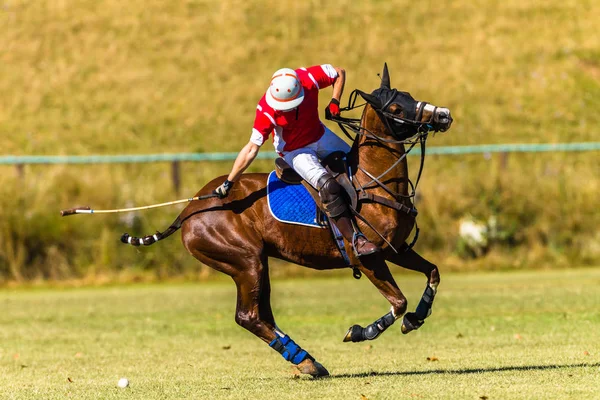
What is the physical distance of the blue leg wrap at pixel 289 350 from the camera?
1065cm

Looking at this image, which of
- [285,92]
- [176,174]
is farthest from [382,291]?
[176,174]

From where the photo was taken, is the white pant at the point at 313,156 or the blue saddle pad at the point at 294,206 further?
the blue saddle pad at the point at 294,206

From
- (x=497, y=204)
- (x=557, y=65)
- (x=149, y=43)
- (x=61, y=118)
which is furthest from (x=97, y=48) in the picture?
(x=497, y=204)

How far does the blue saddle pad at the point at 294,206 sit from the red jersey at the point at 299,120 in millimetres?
402

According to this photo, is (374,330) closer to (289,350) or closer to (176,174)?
(289,350)

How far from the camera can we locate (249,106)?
126ft

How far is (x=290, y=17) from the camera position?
44312 mm

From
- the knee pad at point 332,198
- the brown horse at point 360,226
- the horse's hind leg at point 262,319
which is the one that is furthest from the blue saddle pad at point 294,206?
the horse's hind leg at point 262,319

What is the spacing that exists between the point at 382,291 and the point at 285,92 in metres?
2.02

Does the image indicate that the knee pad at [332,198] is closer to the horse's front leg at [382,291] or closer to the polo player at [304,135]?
the polo player at [304,135]

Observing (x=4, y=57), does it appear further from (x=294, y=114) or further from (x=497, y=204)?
(x=294, y=114)

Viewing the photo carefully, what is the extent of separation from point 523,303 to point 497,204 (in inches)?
285

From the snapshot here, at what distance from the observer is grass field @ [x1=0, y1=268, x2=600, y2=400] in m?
9.90

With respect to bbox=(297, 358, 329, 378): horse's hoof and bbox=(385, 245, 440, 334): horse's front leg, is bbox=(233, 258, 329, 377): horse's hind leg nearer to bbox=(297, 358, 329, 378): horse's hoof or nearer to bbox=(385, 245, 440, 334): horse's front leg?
bbox=(297, 358, 329, 378): horse's hoof
